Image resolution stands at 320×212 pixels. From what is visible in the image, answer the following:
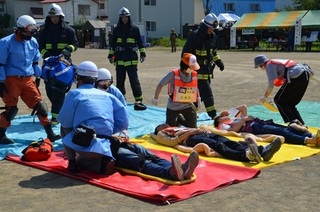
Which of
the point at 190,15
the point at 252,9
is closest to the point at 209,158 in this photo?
the point at 190,15

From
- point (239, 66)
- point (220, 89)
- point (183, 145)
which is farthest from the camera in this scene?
point (239, 66)

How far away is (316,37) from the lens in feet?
104

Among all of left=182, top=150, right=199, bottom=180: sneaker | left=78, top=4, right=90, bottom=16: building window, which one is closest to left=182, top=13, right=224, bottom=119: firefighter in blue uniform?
left=182, top=150, right=199, bottom=180: sneaker

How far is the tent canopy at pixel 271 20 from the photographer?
3303 centimetres

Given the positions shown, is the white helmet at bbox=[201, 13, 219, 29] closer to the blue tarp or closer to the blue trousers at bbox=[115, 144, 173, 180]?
the blue tarp

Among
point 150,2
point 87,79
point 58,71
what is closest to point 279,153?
point 87,79

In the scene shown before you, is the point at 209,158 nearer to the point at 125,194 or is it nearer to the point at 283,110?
the point at 125,194

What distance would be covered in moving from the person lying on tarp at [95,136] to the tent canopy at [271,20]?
28520 millimetres

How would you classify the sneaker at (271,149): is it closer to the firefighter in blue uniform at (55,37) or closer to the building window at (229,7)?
the firefighter in blue uniform at (55,37)

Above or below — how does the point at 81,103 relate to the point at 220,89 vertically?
above

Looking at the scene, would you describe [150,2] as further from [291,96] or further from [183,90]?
[183,90]

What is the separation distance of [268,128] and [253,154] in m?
1.51

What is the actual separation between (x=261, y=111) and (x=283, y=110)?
6.15 feet

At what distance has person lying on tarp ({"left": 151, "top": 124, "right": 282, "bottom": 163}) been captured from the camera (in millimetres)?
6156
